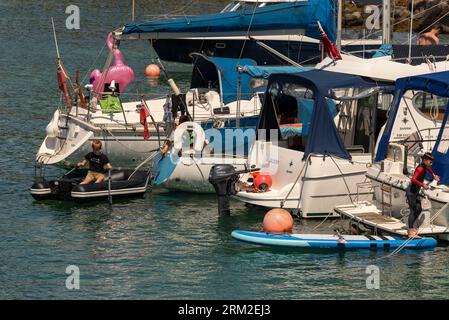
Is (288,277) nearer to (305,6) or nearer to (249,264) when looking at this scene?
(249,264)

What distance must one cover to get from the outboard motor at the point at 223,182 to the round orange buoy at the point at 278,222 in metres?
2.22

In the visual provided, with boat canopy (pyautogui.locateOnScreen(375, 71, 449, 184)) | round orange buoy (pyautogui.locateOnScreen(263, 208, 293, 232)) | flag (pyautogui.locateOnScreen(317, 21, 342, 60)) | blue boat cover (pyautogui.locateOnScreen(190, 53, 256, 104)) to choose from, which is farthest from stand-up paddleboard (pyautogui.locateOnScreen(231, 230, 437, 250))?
blue boat cover (pyautogui.locateOnScreen(190, 53, 256, 104))

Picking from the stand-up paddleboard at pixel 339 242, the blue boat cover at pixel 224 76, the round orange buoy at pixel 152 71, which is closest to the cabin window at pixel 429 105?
the stand-up paddleboard at pixel 339 242

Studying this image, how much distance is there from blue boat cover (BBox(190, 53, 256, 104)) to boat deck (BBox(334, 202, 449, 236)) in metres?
7.68

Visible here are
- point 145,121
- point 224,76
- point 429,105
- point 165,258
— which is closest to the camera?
point 165,258

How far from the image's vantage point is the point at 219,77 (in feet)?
112

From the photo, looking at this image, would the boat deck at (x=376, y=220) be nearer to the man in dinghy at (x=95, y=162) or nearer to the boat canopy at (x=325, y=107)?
the boat canopy at (x=325, y=107)

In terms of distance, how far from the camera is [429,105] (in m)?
27.0

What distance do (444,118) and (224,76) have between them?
10.5 m

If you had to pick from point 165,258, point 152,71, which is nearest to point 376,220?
point 165,258

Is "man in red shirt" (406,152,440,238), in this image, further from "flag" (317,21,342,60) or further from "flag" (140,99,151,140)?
"flag" (140,99,151,140)

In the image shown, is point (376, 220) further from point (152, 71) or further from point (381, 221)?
point (152, 71)

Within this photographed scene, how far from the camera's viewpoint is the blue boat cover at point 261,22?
32.6 m
